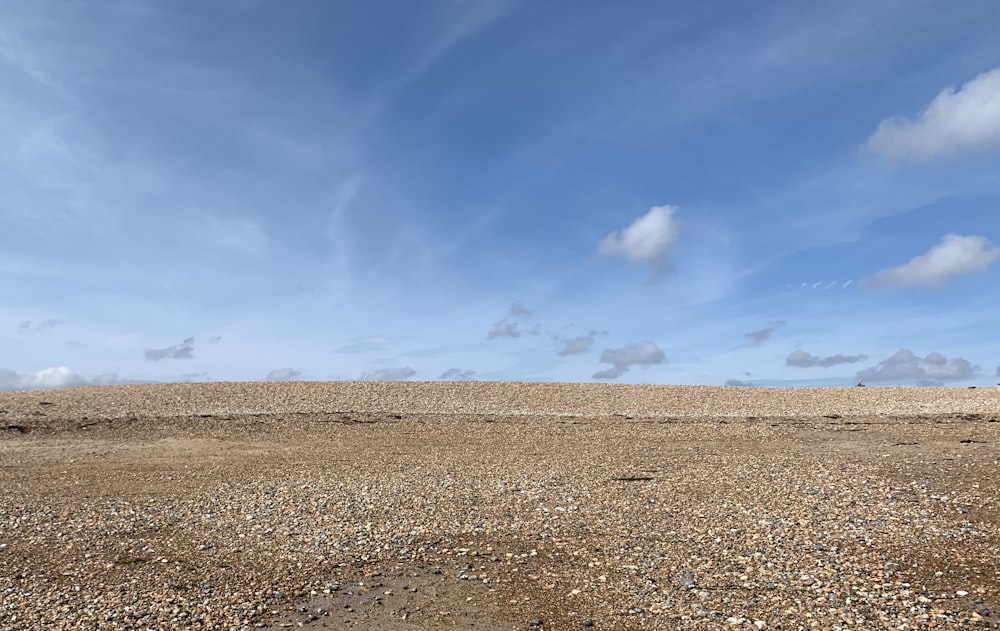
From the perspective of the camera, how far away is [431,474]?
12.1 meters

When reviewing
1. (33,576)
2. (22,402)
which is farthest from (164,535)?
(22,402)

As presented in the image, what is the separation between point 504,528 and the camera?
858 cm

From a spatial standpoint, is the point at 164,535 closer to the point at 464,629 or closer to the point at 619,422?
the point at 464,629

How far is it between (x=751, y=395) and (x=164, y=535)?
74.4 ft

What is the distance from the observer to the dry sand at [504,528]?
248 inches

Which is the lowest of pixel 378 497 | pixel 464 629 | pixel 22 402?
pixel 464 629

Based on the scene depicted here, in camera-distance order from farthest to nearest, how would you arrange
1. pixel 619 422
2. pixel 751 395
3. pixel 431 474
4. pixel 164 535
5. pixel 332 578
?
pixel 751 395 < pixel 619 422 < pixel 431 474 < pixel 164 535 < pixel 332 578

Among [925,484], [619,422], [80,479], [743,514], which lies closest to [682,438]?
[619,422]

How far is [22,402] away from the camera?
2314 cm

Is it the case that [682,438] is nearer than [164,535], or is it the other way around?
[164,535]

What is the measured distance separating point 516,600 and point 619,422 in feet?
45.5

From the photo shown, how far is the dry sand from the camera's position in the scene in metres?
6.31

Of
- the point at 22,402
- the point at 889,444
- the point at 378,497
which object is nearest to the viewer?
the point at 378,497

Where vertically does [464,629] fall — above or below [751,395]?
below
